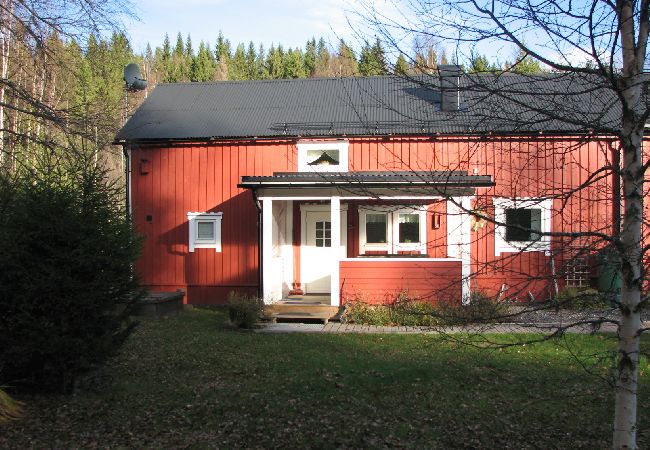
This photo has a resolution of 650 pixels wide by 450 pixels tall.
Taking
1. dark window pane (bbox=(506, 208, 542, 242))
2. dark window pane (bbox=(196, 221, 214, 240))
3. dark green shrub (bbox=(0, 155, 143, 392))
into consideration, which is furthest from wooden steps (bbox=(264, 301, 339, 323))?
dark green shrub (bbox=(0, 155, 143, 392))

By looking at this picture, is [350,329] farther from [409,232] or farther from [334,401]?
[334,401]

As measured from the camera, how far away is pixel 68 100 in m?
12.9

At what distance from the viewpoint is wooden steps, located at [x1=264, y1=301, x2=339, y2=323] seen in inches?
461

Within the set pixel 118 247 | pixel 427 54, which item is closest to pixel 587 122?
pixel 427 54

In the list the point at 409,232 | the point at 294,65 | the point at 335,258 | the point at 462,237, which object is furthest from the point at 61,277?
the point at 294,65

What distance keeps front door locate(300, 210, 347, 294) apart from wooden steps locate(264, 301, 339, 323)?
203 cm

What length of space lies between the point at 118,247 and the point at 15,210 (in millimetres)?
1182

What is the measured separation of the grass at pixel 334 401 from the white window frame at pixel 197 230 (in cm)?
615

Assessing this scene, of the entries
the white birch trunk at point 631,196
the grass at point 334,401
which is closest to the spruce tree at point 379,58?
the white birch trunk at point 631,196

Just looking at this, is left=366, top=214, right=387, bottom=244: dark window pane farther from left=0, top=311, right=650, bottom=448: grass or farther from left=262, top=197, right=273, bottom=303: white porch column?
left=0, top=311, right=650, bottom=448: grass

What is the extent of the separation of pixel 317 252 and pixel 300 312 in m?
3.16

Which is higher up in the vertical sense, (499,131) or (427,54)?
(427,54)

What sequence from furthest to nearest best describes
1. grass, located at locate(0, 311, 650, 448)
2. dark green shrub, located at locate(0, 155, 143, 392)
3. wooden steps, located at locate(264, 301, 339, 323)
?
wooden steps, located at locate(264, 301, 339, 323) → dark green shrub, located at locate(0, 155, 143, 392) → grass, located at locate(0, 311, 650, 448)

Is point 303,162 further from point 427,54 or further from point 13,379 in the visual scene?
point 427,54
